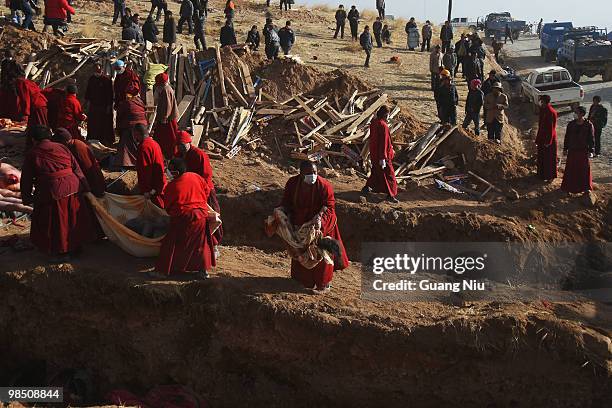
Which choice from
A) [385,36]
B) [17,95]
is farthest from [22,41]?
[385,36]

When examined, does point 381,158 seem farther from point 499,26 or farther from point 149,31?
point 499,26

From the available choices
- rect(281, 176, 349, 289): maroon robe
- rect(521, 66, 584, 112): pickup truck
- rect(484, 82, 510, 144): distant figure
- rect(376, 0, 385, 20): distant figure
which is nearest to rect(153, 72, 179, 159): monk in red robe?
rect(281, 176, 349, 289): maroon robe

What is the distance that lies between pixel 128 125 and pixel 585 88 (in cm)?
1938

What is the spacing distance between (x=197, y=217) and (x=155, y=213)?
1.08 metres

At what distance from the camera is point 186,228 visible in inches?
313

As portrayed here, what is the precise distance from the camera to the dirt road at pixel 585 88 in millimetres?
15039

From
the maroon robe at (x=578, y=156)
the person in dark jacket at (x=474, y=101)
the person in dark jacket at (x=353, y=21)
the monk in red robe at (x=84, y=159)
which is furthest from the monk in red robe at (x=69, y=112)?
the person in dark jacket at (x=353, y=21)

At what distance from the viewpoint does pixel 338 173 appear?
42.6ft

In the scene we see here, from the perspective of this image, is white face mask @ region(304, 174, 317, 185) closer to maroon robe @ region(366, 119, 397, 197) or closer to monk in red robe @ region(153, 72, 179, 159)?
maroon robe @ region(366, 119, 397, 197)

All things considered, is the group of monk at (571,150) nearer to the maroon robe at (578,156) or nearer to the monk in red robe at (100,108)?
the maroon robe at (578,156)

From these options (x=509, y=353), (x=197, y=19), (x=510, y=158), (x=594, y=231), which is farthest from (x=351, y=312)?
(x=197, y=19)

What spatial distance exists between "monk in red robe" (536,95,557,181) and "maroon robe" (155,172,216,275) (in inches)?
285

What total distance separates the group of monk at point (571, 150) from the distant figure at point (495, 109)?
4.54 feet

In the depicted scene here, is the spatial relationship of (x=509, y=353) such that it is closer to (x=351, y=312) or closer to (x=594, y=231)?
(x=351, y=312)
